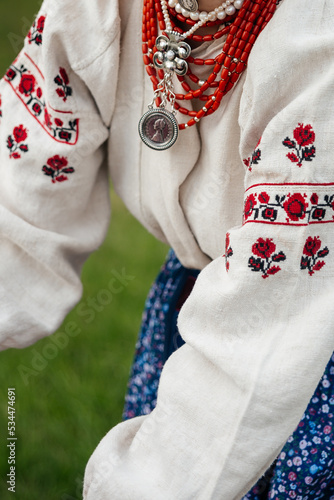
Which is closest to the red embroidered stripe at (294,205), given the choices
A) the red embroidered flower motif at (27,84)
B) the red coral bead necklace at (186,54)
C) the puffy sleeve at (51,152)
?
the red coral bead necklace at (186,54)

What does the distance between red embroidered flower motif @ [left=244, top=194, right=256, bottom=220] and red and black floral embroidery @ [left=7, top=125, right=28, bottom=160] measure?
406 mm

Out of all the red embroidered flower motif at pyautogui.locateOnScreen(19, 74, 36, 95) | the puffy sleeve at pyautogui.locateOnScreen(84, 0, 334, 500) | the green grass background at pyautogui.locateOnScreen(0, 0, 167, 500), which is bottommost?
the green grass background at pyautogui.locateOnScreen(0, 0, 167, 500)

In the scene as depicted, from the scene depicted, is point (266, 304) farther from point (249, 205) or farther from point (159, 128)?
point (159, 128)

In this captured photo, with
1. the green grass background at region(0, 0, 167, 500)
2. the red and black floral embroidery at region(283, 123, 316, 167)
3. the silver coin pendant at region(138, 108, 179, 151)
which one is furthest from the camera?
the green grass background at region(0, 0, 167, 500)

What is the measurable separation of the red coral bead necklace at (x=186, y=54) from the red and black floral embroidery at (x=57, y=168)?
0.55 feet

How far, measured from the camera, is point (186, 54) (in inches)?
35.9

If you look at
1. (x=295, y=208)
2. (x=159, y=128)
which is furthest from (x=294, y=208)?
(x=159, y=128)

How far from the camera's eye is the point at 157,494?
832 millimetres

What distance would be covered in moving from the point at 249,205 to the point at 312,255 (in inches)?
3.8

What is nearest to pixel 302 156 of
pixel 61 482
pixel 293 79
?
pixel 293 79

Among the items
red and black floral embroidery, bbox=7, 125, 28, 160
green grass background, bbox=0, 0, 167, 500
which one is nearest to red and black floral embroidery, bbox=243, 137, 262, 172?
red and black floral embroidery, bbox=7, 125, 28, 160

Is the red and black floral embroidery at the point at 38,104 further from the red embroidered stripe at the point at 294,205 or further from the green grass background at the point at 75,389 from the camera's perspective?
the green grass background at the point at 75,389

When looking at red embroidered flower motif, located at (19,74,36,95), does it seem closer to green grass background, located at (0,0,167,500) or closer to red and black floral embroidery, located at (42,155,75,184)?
red and black floral embroidery, located at (42,155,75,184)

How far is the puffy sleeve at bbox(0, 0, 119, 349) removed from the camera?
39.0 inches
